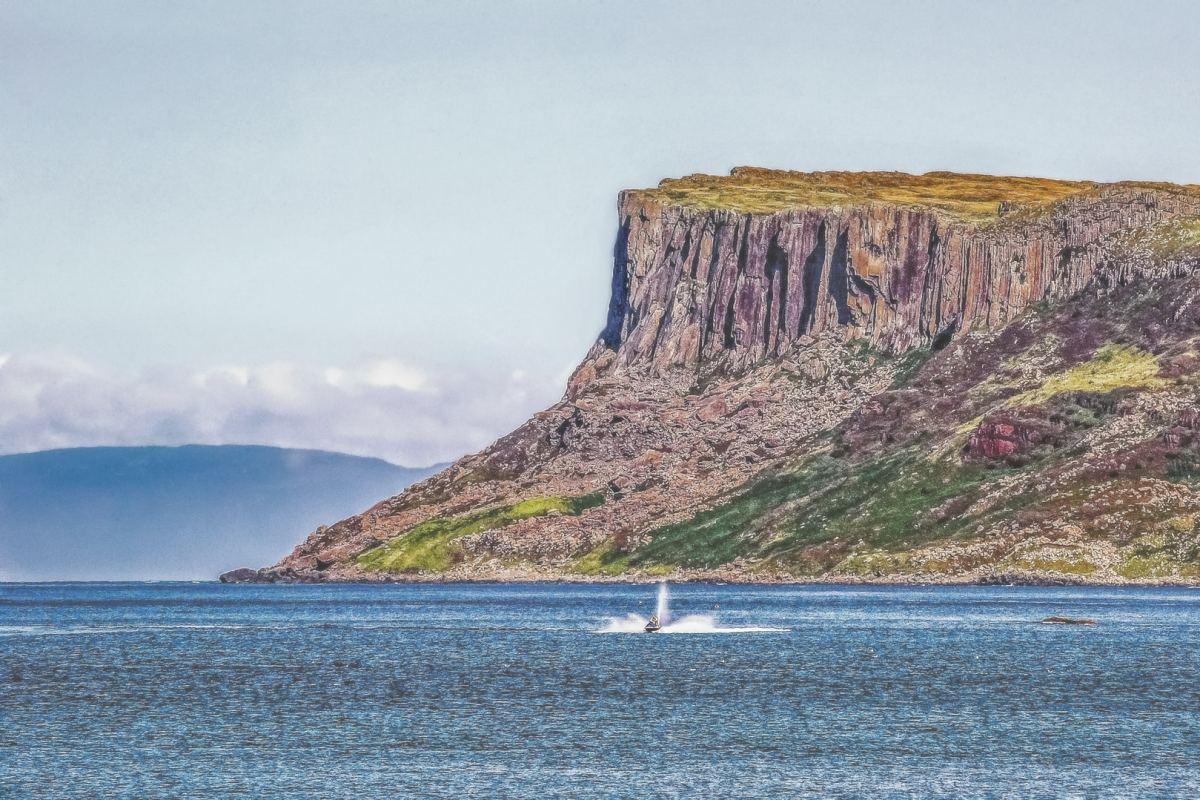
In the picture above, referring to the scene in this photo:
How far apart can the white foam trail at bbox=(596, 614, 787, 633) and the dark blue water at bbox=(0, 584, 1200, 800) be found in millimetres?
11098

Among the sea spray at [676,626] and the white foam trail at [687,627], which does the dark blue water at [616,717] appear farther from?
the sea spray at [676,626]

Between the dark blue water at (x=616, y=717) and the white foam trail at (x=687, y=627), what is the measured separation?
11.1m

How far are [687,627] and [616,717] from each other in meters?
82.6

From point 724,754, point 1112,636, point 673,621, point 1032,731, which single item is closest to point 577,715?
point 724,754

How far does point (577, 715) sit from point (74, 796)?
113 ft

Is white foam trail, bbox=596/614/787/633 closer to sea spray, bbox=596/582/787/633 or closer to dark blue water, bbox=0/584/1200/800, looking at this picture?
sea spray, bbox=596/582/787/633

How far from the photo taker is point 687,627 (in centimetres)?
18088

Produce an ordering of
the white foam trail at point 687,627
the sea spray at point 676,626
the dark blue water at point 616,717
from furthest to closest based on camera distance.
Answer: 1. the sea spray at point 676,626
2. the white foam trail at point 687,627
3. the dark blue water at point 616,717

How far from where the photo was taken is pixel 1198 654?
138 meters

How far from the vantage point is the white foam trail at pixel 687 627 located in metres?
176

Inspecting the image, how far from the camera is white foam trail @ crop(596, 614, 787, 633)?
176m

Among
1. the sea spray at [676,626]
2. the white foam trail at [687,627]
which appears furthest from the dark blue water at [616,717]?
the sea spray at [676,626]

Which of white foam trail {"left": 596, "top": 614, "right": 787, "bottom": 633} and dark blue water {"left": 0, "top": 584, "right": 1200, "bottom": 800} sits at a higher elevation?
white foam trail {"left": 596, "top": 614, "right": 787, "bottom": 633}

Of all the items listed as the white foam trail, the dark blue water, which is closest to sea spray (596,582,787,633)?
the white foam trail
